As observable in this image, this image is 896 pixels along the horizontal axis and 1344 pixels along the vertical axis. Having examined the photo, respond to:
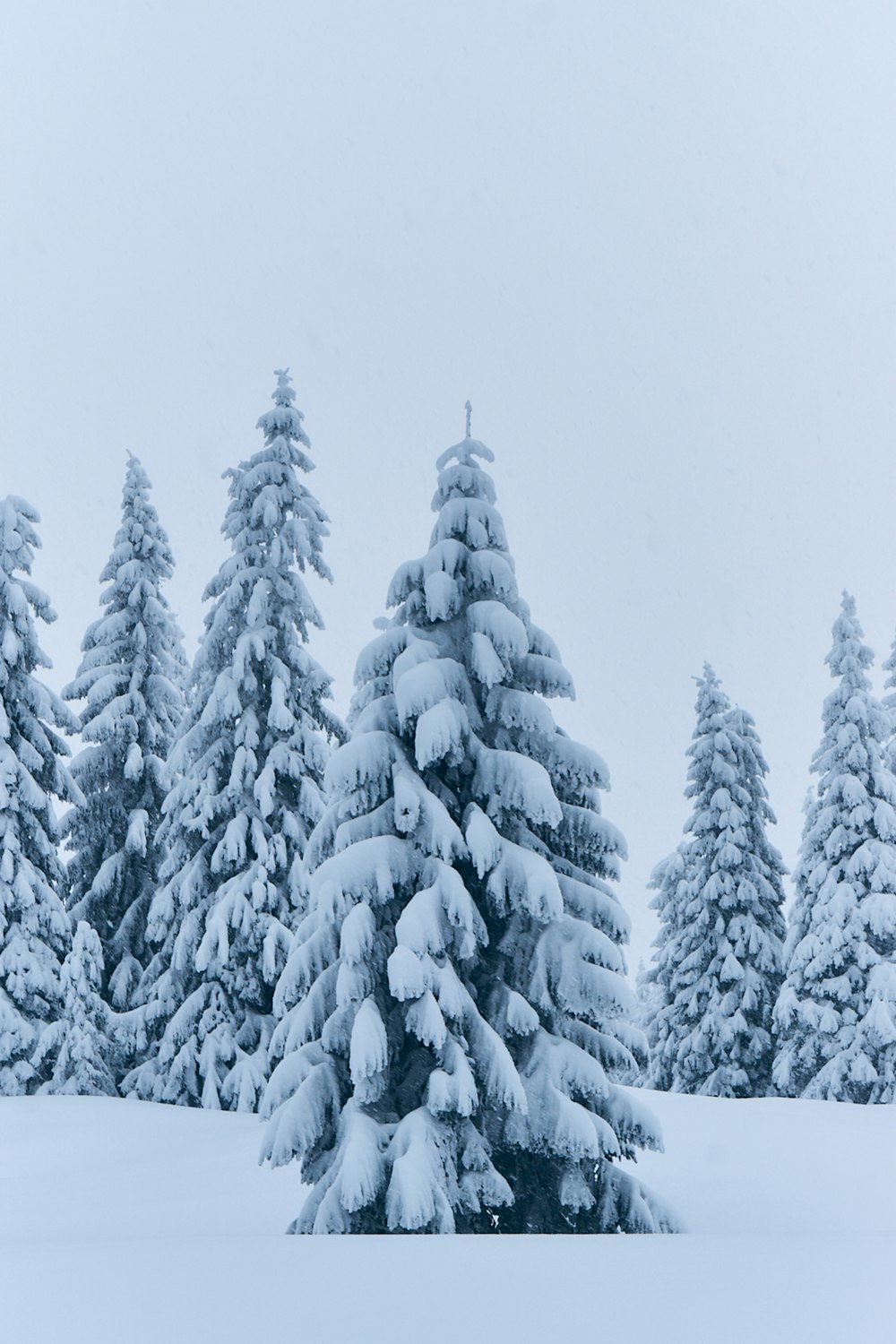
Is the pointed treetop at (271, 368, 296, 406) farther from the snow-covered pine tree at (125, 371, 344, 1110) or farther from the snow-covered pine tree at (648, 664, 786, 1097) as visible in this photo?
the snow-covered pine tree at (648, 664, 786, 1097)

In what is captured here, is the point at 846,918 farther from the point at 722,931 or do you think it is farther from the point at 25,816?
the point at 25,816

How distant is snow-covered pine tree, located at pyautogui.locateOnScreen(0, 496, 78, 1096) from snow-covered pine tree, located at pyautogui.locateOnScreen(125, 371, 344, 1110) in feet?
6.30

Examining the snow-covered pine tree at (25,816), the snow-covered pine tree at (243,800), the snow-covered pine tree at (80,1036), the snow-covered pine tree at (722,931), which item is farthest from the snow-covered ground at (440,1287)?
the snow-covered pine tree at (722,931)

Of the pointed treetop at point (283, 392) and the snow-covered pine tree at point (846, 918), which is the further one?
the snow-covered pine tree at point (846, 918)

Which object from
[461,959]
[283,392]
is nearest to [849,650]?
[283,392]

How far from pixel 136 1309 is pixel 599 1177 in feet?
19.0

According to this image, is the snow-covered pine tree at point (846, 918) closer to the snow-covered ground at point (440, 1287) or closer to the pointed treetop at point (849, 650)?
→ the pointed treetop at point (849, 650)

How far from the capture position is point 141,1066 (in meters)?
20.7

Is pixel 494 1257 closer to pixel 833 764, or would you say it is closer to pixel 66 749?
pixel 66 749

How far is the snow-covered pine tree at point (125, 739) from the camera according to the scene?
23.7 m

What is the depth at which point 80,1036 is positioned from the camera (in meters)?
20.5

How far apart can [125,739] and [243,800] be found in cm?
490

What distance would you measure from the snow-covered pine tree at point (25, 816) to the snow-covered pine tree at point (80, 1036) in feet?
1.40

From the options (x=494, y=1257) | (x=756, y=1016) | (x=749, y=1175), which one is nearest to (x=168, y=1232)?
(x=494, y=1257)
